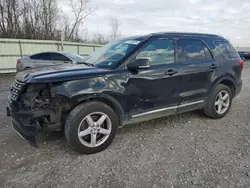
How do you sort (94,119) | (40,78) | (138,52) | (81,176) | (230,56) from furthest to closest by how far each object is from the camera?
(230,56)
(138,52)
(94,119)
(40,78)
(81,176)

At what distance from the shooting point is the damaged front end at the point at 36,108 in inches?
95.9

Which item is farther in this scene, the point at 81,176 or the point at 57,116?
the point at 57,116

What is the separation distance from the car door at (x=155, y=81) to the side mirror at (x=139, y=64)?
11 centimetres

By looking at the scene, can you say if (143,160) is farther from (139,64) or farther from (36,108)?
(36,108)

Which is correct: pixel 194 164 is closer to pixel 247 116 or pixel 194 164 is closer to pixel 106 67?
pixel 106 67

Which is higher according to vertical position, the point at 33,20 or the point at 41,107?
the point at 33,20

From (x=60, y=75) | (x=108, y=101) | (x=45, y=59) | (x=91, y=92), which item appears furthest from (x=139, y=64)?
(x=45, y=59)

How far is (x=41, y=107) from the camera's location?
245 centimetres

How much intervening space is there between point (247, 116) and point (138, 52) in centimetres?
311

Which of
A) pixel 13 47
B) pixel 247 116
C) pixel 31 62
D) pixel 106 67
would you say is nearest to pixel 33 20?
pixel 13 47

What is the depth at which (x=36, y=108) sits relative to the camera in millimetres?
2434

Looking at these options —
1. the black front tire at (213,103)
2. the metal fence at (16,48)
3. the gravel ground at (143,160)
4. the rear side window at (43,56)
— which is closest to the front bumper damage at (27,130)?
the gravel ground at (143,160)

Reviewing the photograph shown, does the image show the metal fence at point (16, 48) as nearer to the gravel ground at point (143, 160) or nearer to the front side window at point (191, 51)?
the gravel ground at point (143, 160)

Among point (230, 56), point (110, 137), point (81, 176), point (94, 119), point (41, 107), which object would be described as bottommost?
point (81, 176)
